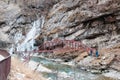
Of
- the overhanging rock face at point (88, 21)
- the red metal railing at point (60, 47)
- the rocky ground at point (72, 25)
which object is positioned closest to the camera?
the rocky ground at point (72, 25)

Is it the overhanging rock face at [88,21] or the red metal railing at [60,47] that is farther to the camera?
the red metal railing at [60,47]

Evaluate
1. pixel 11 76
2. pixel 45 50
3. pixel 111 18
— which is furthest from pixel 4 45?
pixel 11 76

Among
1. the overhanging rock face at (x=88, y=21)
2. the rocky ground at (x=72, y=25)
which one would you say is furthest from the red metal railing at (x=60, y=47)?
the overhanging rock face at (x=88, y=21)

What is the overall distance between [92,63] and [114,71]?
18.9ft

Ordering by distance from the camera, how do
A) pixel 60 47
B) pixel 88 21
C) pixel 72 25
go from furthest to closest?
pixel 60 47 → pixel 72 25 → pixel 88 21

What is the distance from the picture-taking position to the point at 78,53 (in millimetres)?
50656

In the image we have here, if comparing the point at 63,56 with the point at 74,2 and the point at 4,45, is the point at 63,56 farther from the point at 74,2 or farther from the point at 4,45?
the point at 4,45

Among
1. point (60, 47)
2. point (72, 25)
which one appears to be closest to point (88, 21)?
point (72, 25)

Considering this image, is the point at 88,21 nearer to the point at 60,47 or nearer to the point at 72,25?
the point at 72,25

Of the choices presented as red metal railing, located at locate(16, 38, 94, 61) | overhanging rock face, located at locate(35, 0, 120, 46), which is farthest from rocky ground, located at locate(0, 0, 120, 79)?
red metal railing, located at locate(16, 38, 94, 61)

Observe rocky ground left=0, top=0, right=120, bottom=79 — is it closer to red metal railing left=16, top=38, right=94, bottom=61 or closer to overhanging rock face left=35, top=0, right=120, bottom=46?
overhanging rock face left=35, top=0, right=120, bottom=46

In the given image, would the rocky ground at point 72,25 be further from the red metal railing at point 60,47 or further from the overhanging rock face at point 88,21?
the red metal railing at point 60,47

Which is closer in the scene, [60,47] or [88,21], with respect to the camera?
[88,21]

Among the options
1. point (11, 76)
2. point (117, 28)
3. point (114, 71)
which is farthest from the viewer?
point (117, 28)
